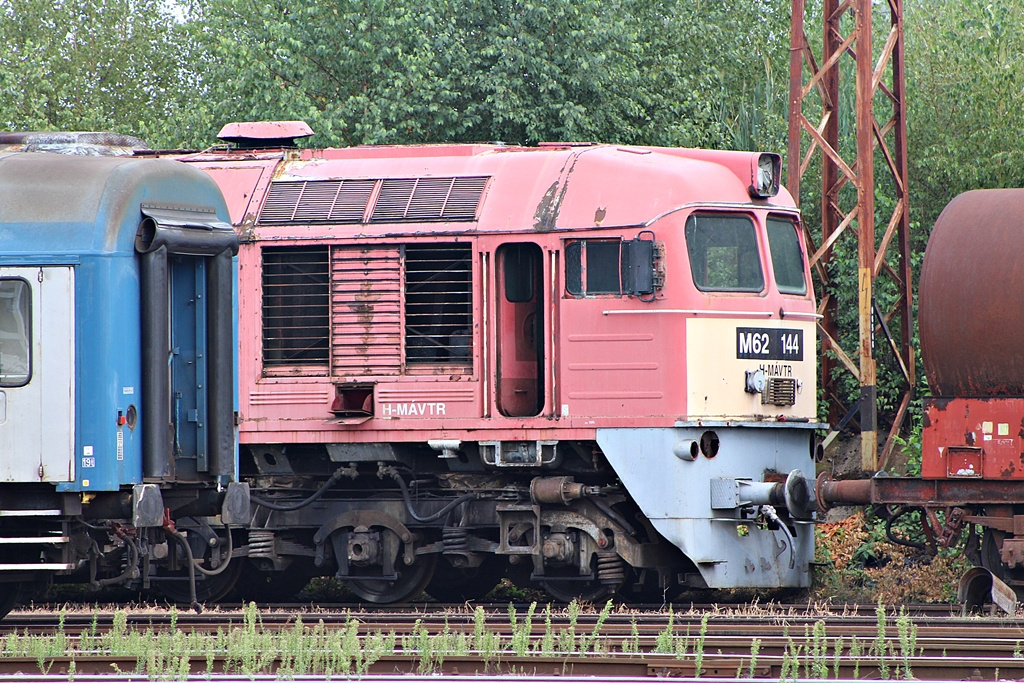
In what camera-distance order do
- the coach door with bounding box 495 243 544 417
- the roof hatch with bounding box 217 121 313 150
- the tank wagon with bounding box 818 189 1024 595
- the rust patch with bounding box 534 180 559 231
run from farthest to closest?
1. the roof hatch with bounding box 217 121 313 150
2. the coach door with bounding box 495 243 544 417
3. the rust patch with bounding box 534 180 559 231
4. the tank wagon with bounding box 818 189 1024 595

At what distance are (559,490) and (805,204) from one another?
7.58m

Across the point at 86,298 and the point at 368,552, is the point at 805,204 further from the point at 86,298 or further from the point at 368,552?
the point at 86,298

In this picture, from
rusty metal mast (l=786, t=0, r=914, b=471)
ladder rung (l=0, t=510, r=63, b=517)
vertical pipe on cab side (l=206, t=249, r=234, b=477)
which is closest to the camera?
ladder rung (l=0, t=510, r=63, b=517)

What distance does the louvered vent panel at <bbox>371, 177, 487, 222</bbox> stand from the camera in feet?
43.1

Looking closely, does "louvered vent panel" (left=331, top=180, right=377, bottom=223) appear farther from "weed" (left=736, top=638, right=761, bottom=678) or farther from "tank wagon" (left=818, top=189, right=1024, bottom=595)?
"weed" (left=736, top=638, right=761, bottom=678)

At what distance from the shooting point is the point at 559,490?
1262cm

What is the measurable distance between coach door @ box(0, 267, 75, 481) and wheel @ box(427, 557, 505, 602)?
5.06 metres

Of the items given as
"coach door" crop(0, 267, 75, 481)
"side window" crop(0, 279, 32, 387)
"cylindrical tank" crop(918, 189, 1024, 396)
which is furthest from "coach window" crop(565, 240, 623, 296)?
"side window" crop(0, 279, 32, 387)

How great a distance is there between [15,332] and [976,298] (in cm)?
719

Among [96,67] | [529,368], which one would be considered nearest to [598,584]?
[529,368]

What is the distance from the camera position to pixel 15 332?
33.6 ft

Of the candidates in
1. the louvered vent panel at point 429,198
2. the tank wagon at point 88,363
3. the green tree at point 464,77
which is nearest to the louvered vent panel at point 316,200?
the louvered vent panel at point 429,198

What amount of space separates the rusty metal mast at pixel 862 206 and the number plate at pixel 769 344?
2186 mm

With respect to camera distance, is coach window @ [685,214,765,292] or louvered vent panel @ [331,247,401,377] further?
louvered vent panel @ [331,247,401,377]
